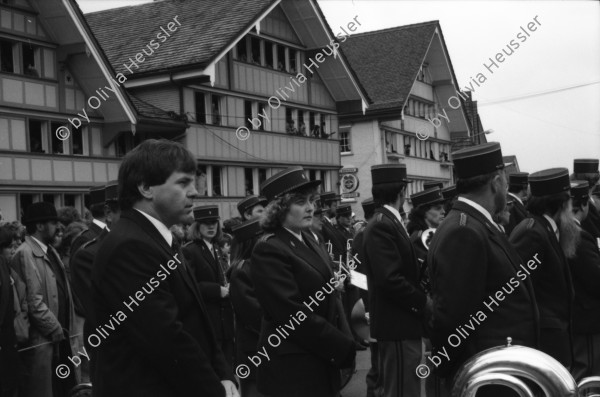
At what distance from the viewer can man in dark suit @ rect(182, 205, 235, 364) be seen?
31.2 feet

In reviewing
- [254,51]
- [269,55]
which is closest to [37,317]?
[254,51]

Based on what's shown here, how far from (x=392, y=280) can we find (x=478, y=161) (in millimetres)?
1726

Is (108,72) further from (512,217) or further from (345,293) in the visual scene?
(512,217)

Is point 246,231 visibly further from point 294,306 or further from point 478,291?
point 478,291

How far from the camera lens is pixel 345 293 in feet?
48.2

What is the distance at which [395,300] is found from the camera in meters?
6.98

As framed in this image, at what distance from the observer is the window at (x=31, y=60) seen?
23641mm

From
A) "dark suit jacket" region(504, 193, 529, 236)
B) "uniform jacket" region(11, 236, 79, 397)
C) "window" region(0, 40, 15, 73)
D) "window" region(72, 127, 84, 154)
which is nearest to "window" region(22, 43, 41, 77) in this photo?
"window" region(0, 40, 15, 73)

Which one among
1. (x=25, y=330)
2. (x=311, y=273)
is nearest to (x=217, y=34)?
(x=25, y=330)

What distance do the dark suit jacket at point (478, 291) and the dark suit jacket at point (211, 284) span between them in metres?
4.62

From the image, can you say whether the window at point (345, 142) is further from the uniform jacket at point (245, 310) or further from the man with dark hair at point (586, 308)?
the man with dark hair at point (586, 308)

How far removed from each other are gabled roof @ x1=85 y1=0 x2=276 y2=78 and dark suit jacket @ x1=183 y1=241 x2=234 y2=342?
18.5 m

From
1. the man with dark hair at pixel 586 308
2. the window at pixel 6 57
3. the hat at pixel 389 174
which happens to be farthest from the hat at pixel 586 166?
the window at pixel 6 57

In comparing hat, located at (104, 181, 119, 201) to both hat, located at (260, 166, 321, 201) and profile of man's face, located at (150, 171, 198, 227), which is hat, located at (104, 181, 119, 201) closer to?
hat, located at (260, 166, 321, 201)
